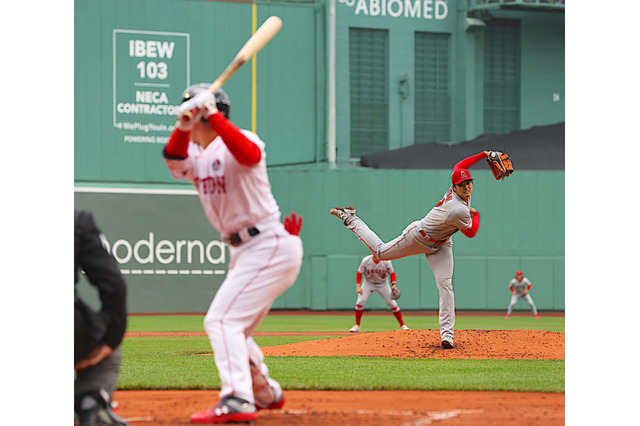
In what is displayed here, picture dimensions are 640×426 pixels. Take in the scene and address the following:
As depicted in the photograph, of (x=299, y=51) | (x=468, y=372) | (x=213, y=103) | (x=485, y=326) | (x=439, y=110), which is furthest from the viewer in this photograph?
(x=439, y=110)

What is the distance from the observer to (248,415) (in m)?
3.62

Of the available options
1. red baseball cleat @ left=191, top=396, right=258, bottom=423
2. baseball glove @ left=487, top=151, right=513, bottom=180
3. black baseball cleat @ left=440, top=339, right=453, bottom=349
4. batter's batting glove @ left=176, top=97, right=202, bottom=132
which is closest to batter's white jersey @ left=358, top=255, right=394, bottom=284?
black baseball cleat @ left=440, top=339, right=453, bottom=349

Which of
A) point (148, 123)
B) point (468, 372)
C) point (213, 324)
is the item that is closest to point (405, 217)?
point (148, 123)

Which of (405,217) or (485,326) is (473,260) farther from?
(485,326)

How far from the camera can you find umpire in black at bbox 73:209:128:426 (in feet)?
10.9

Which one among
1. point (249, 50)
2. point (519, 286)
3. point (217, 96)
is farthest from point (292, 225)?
point (519, 286)

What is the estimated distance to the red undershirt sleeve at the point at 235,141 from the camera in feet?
11.7

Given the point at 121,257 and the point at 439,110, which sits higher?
the point at 439,110

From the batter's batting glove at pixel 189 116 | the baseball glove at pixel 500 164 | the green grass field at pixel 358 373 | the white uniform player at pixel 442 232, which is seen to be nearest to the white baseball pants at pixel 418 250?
the white uniform player at pixel 442 232

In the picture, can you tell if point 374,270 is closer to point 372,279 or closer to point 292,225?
point 372,279

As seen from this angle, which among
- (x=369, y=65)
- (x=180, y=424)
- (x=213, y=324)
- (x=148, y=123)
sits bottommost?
(x=180, y=424)

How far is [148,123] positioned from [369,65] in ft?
21.7

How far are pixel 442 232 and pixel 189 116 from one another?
494 centimetres

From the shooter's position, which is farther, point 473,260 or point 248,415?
point 473,260
